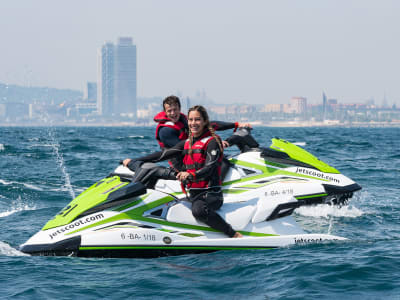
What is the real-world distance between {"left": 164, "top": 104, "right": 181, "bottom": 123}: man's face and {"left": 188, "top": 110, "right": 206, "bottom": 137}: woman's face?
3.05 ft

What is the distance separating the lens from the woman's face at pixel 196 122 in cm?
580

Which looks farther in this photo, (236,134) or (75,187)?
(75,187)

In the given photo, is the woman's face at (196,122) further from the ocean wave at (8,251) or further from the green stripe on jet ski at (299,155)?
the green stripe on jet ski at (299,155)

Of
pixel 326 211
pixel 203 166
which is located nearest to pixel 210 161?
pixel 203 166

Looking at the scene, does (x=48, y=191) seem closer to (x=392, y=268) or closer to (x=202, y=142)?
(x=202, y=142)

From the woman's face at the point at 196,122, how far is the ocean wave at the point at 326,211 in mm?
2740

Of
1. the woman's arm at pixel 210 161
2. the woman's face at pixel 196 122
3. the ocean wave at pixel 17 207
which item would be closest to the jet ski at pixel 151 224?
the woman's arm at pixel 210 161

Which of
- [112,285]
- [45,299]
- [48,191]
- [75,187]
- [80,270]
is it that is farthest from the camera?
[75,187]

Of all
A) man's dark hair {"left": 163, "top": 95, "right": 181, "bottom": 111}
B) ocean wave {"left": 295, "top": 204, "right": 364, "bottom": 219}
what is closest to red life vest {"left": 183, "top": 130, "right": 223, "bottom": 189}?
man's dark hair {"left": 163, "top": 95, "right": 181, "bottom": 111}

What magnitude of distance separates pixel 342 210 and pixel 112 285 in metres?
4.45

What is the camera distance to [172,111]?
675 centimetres

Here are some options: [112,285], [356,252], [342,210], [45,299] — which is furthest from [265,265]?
[342,210]

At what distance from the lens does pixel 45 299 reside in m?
4.67

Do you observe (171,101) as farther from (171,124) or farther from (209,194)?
(209,194)
